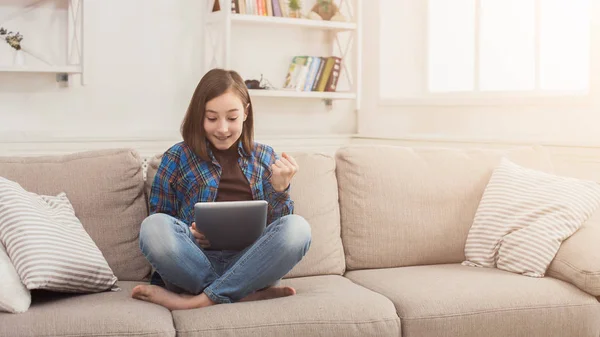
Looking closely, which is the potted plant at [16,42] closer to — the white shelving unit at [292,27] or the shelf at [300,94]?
the white shelving unit at [292,27]

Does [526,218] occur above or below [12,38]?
below

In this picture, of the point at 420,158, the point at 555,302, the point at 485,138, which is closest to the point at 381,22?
the point at 485,138

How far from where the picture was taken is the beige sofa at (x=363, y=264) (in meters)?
1.89

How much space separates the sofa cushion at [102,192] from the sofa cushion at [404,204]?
0.72 meters

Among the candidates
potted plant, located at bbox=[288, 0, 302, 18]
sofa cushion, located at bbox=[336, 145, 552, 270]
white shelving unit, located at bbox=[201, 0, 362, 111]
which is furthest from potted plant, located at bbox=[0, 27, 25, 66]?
sofa cushion, located at bbox=[336, 145, 552, 270]

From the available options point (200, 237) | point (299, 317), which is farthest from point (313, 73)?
point (299, 317)

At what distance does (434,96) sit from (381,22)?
58cm

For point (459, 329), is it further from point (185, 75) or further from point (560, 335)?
point (185, 75)

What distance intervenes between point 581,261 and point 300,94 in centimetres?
226

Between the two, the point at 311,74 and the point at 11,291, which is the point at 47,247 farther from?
the point at 311,74

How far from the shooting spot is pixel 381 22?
4.33m

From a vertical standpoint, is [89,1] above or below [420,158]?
above

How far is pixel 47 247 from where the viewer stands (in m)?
1.95

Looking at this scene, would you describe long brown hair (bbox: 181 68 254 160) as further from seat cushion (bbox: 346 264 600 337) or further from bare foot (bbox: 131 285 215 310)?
seat cushion (bbox: 346 264 600 337)
